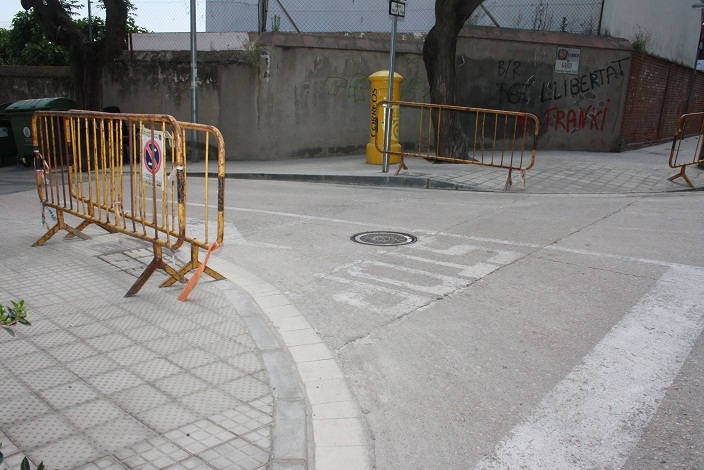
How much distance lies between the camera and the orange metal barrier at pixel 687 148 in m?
11.3

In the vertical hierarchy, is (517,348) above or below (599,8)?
below

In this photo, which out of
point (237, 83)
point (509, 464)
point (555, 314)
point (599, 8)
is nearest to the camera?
point (509, 464)

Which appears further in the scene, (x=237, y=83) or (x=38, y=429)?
(x=237, y=83)

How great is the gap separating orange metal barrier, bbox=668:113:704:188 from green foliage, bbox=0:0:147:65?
57.2ft

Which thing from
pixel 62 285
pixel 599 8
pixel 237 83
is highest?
pixel 599 8

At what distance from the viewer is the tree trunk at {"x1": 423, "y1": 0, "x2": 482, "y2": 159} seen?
1288 centimetres

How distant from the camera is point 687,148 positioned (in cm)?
1873

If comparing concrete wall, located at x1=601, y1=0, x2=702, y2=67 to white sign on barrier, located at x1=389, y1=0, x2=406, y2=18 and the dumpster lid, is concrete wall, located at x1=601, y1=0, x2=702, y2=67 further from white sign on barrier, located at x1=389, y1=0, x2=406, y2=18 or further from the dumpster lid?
the dumpster lid

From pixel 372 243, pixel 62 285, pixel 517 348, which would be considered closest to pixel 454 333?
pixel 517 348

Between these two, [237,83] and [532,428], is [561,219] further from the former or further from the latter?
[237,83]

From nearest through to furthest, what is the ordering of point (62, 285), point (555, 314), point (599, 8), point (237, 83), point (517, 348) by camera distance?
1. point (517, 348)
2. point (555, 314)
3. point (62, 285)
4. point (237, 83)
5. point (599, 8)

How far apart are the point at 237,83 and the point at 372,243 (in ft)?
32.0

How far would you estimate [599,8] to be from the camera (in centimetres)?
1619

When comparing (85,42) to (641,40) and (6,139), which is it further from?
(641,40)
